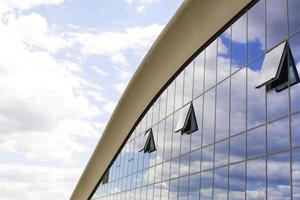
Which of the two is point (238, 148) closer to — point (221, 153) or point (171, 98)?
point (221, 153)

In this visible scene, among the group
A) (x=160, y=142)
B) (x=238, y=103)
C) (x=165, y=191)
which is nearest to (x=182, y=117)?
(x=160, y=142)

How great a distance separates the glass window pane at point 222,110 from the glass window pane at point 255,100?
1765mm

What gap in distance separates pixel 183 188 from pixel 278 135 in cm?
830

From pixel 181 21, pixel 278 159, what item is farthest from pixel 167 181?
pixel 278 159

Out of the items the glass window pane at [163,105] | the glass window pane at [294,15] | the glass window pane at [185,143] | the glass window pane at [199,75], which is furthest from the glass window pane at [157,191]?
the glass window pane at [294,15]

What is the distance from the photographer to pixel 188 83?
24016mm

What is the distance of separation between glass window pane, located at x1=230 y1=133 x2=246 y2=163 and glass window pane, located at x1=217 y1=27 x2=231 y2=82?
294cm

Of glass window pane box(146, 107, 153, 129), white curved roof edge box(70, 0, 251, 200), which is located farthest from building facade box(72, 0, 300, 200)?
glass window pane box(146, 107, 153, 129)

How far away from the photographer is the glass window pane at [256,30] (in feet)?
55.6

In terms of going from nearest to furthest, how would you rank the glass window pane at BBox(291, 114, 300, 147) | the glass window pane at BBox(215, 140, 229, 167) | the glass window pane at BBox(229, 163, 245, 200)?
the glass window pane at BBox(291, 114, 300, 147)
the glass window pane at BBox(229, 163, 245, 200)
the glass window pane at BBox(215, 140, 229, 167)

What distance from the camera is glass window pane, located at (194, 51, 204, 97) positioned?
2220cm

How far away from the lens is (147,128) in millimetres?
31141

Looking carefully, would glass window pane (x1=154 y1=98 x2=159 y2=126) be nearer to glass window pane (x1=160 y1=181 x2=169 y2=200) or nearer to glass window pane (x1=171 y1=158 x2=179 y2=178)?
glass window pane (x1=160 y1=181 x2=169 y2=200)

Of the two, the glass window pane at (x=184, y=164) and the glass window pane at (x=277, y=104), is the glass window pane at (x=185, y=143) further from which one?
the glass window pane at (x=277, y=104)
